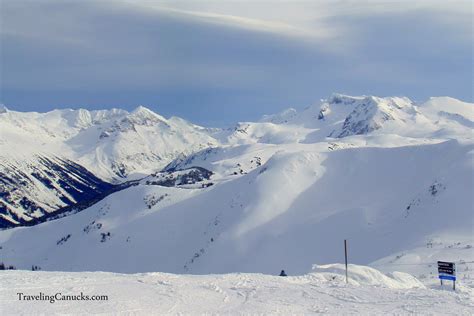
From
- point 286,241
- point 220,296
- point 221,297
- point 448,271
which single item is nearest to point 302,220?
point 286,241

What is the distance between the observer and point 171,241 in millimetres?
103188

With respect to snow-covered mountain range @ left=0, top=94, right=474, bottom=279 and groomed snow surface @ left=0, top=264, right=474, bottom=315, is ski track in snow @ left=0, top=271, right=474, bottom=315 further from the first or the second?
snow-covered mountain range @ left=0, top=94, right=474, bottom=279

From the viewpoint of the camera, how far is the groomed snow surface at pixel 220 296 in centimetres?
2436

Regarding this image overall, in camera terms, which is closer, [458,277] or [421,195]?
[458,277]

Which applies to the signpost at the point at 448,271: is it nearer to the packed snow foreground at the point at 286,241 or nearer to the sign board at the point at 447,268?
the sign board at the point at 447,268

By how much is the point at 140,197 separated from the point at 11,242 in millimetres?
51662

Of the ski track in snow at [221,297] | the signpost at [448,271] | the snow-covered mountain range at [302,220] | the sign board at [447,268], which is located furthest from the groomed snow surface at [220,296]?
the snow-covered mountain range at [302,220]

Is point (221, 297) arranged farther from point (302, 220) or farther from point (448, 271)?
point (302, 220)

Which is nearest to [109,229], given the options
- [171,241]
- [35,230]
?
[171,241]

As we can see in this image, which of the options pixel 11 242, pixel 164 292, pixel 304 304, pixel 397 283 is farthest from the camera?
pixel 11 242

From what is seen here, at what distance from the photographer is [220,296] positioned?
27.4 metres

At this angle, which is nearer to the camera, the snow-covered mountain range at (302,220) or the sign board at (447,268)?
the sign board at (447,268)

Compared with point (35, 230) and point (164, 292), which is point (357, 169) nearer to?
point (164, 292)

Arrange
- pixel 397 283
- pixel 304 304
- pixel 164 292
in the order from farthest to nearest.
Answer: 1. pixel 397 283
2. pixel 164 292
3. pixel 304 304
